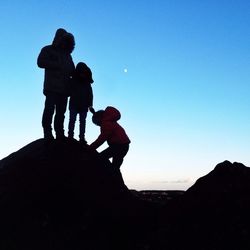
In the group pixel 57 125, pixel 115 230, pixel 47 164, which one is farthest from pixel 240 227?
pixel 57 125

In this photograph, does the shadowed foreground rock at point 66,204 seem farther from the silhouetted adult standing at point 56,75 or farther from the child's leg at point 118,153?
the silhouetted adult standing at point 56,75

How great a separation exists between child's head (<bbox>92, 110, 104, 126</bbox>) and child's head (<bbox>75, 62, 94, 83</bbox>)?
0.99 m

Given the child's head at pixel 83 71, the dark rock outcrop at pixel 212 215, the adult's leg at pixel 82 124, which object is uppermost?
the child's head at pixel 83 71

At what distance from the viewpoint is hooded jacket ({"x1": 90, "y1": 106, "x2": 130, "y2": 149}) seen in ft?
41.5

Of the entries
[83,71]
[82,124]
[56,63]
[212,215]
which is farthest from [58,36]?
[212,215]

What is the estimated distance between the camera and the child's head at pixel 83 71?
12.9m

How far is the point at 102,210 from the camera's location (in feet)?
34.6

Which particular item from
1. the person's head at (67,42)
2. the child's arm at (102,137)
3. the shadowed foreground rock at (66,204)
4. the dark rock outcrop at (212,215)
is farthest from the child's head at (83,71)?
the dark rock outcrop at (212,215)

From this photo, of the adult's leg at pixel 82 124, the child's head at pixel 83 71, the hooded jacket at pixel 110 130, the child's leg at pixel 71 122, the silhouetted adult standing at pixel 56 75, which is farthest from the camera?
the adult's leg at pixel 82 124

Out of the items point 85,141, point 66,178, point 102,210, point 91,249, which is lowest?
point 91,249

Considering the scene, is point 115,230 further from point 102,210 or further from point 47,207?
point 47,207

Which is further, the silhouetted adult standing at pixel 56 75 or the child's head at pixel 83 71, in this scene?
the child's head at pixel 83 71

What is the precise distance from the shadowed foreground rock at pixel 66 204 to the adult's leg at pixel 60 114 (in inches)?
19.0

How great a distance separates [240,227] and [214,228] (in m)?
0.51
